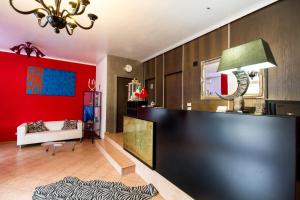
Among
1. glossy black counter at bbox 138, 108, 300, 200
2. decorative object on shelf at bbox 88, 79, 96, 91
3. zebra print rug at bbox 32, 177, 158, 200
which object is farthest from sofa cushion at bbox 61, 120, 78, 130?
glossy black counter at bbox 138, 108, 300, 200

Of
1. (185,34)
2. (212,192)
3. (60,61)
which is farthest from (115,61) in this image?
(212,192)

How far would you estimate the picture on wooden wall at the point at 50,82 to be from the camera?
520 cm

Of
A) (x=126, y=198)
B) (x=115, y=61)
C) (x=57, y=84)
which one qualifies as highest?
(x=115, y=61)

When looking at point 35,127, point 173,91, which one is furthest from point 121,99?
point 35,127

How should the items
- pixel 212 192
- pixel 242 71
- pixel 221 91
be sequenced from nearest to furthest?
pixel 242 71, pixel 212 192, pixel 221 91

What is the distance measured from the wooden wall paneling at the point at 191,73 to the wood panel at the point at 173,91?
0.71 feet

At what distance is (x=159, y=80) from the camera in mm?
4859

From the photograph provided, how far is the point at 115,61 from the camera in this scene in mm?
5254

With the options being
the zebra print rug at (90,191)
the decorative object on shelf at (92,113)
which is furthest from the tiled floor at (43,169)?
the decorative object on shelf at (92,113)

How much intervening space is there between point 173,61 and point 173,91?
2.69 ft

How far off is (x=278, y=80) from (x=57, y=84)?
6124 mm

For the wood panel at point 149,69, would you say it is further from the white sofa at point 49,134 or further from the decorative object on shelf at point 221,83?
the white sofa at point 49,134

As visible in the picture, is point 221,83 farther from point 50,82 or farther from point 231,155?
point 50,82

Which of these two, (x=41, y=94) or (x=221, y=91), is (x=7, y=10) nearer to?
(x=41, y=94)
